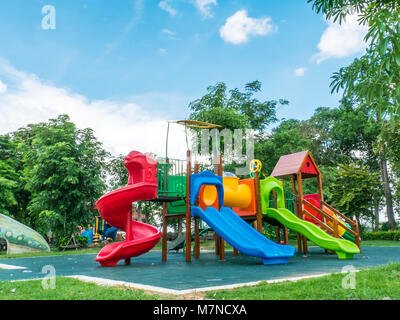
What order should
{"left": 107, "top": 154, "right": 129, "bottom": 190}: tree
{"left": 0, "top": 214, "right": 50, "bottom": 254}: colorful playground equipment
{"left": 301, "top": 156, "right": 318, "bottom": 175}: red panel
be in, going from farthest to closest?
{"left": 107, "top": 154, "right": 129, "bottom": 190}: tree, {"left": 0, "top": 214, "right": 50, "bottom": 254}: colorful playground equipment, {"left": 301, "top": 156, "right": 318, "bottom": 175}: red panel

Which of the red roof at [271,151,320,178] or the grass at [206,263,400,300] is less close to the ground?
the red roof at [271,151,320,178]

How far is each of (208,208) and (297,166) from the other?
4.57 metres

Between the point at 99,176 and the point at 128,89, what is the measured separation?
1061 cm

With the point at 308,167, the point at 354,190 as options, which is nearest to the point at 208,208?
the point at 308,167

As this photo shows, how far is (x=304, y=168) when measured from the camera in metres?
13.6

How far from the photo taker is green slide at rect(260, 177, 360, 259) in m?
10.4

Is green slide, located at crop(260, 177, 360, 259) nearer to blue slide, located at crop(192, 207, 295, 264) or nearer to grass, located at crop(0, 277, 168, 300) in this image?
blue slide, located at crop(192, 207, 295, 264)

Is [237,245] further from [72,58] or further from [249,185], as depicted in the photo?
[72,58]

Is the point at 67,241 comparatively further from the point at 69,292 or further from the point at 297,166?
the point at 69,292

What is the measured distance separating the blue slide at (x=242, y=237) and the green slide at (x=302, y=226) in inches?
69.4

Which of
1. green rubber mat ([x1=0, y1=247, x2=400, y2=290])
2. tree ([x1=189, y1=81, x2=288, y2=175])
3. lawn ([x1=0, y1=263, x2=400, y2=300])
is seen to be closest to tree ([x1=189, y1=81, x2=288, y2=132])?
tree ([x1=189, y1=81, x2=288, y2=175])

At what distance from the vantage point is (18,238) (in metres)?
17.5

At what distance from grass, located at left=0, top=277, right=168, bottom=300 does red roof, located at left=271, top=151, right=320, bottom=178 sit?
9.73 meters
